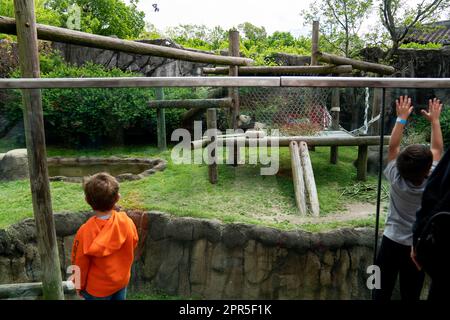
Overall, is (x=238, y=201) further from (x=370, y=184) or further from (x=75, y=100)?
(x=75, y=100)

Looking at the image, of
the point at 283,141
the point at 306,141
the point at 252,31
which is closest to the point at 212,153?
the point at 283,141

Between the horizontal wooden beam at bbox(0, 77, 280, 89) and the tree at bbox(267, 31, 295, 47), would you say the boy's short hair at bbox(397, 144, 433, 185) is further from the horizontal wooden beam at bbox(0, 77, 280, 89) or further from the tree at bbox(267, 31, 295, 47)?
the tree at bbox(267, 31, 295, 47)

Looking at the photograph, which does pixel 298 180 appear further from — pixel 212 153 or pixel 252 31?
pixel 252 31

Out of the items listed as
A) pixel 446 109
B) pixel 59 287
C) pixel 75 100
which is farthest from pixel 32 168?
pixel 446 109

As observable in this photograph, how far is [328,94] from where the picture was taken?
227cm

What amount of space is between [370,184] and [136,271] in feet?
4.19

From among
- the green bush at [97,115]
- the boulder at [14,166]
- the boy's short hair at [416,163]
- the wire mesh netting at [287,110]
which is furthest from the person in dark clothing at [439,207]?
the boulder at [14,166]

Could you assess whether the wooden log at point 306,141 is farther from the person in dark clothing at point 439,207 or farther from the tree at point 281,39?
the tree at point 281,39

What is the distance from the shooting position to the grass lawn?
90.7 inches

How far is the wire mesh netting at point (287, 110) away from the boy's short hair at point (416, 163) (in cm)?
66

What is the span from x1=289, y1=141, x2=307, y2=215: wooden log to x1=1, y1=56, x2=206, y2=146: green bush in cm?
66

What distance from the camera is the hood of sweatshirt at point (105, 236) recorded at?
5.94 feet

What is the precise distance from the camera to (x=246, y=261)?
7.27 ft
